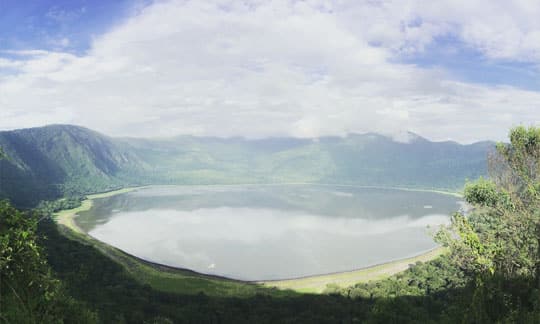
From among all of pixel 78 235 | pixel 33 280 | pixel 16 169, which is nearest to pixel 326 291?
pixel 33 280

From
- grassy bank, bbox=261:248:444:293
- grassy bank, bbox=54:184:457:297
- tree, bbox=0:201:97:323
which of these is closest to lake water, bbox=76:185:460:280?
grassy bank, bbox=261:248:444:293

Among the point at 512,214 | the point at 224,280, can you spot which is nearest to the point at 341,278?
the point at 224,280

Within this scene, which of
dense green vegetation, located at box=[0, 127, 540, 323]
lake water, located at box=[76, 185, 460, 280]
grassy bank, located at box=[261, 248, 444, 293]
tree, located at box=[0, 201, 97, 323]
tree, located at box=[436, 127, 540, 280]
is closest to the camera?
tree, located at box=[0, 201, 97, 323]

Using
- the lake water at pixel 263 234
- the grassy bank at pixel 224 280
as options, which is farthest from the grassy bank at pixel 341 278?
the lake water at pixel 263 234

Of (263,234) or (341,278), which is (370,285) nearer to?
(341,278)

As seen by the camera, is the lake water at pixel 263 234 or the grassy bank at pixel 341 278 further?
the lake water at pixel 263 234

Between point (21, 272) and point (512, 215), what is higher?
point (21, 272)

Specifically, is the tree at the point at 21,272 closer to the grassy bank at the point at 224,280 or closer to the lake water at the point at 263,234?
the grassy bank at the point at 224,280

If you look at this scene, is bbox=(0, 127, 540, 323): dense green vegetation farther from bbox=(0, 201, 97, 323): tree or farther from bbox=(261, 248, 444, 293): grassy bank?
bbox=(261, 248, 444, 293): grassy bank

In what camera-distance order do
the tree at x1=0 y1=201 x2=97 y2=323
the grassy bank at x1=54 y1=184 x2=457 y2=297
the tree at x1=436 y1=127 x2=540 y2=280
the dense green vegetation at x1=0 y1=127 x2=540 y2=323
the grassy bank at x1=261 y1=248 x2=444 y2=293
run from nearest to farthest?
the tree at x1=0 y1=201 x2=97 y2=323
the dense green vegetation at x1=0 y1=127 x2=540 y2=323
the tree at x1=436 y1=127 x2=540 y2=280
the grassy bank at x1=54 y1=184 x2=457 y2=297
the grassy bank at x1=261 y1=248 x2=444 y2=293
